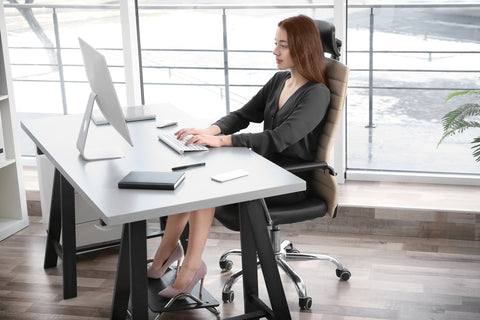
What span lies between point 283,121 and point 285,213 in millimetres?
439

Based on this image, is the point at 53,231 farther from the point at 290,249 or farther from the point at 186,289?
the point at 290,249

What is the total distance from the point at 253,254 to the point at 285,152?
0.55 metres

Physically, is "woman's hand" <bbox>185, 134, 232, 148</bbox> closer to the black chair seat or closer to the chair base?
the black chair seat

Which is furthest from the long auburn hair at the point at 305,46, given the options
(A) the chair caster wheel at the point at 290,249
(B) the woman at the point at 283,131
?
(A) the chair caster wheel at the point at 290,249

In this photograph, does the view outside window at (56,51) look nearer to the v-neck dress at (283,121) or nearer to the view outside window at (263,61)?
the view outside window at (263,61)

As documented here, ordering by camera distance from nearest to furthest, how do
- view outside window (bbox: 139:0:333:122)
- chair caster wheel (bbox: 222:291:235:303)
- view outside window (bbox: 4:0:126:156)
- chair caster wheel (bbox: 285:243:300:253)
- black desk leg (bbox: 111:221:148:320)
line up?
black desk leg (bbox: 111:221:148:320) < chair caster wheel (bbox: 222:291:235:303) < chair caster wheel (bbox: 285:243:300:253) < view outside window (bbox: 139:0:333:122) < view outside window (bbox: 4:0:126:156)

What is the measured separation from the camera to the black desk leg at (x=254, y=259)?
249 centimetres

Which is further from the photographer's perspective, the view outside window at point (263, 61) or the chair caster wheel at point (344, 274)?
the view outside window at point (263, 61)

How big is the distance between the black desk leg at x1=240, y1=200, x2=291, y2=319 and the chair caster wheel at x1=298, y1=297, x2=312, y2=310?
0.31 m

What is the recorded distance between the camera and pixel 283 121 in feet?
9.86

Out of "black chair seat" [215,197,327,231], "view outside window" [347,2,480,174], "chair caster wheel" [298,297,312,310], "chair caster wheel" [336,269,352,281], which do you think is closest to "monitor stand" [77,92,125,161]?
"black chair seat" [215,197,327,231]

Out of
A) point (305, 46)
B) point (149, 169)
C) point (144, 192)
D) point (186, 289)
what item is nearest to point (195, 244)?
point (186, 289)

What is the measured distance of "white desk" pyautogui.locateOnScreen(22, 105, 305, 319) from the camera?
2.22 meters

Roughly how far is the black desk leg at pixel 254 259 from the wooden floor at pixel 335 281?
0.30 metres
